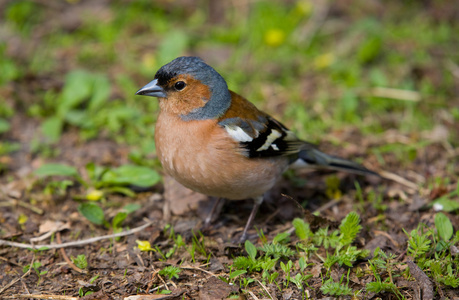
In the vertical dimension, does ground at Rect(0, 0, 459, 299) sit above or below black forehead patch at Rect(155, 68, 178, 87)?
below

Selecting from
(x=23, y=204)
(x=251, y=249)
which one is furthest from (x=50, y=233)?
(x=251, y=249)

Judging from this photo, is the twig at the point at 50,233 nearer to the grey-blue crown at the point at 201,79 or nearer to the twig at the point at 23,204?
the twig at the point at 23,204

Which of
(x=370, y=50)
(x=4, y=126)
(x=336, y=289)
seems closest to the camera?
(x=336, y=289)

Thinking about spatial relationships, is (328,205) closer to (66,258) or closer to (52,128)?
(66,258)

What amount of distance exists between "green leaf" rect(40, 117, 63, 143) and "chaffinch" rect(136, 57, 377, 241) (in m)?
1.91

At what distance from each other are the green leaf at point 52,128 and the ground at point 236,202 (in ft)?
0.06

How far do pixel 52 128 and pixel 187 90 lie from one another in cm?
223

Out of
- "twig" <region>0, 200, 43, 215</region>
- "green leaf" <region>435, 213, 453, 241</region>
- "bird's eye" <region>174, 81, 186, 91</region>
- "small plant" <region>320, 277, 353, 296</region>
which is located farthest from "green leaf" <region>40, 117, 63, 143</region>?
"green leaf" <region>435, 213, 453, 241</region>

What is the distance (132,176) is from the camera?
4.65 m

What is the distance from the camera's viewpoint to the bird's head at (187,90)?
405 centimetres

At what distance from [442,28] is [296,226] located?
4.88 meters

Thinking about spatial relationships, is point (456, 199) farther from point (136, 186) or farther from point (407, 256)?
point (136, 186)

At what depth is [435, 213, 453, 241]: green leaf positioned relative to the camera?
3.85 metres

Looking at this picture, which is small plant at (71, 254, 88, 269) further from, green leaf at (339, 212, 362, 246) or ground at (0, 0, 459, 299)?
green leaf at (339, 212, 362, 246)
